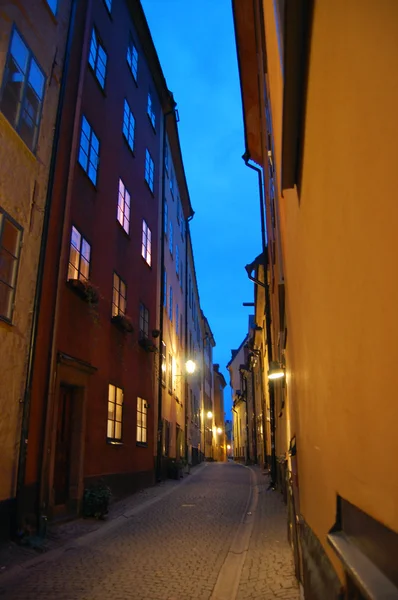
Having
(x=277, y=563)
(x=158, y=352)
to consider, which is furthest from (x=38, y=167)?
(x=158, y=352)

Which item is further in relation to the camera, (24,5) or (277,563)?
(24,5)

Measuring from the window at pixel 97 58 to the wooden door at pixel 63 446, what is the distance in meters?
7.89

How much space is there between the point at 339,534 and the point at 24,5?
9.30m

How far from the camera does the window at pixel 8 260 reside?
285 inches

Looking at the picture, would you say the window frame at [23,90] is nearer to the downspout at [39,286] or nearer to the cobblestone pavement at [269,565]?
the downspout at [39,286]

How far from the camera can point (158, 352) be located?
57.1 feet

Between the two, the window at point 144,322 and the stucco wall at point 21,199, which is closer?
the stucco wall at point 21,199

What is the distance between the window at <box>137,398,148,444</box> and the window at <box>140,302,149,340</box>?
6.69 feet

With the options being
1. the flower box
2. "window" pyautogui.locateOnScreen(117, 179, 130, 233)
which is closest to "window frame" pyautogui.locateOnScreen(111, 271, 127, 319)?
"window" pyautogui.locateOnScreen(117, 179, 130, 233)

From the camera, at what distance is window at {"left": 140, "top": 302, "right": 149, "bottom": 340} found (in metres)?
15.2

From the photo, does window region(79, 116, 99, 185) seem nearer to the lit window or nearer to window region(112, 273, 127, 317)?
the lit window

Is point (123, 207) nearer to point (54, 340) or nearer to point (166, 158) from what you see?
point (54, 340)

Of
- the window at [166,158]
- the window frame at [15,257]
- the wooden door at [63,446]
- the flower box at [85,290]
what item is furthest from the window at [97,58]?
the wooden door at [63,446]

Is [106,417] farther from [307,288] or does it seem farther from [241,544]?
[307,288]
